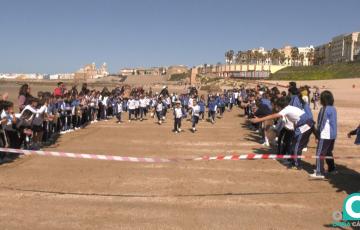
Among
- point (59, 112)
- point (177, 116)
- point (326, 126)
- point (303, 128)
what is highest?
point (326, 126)

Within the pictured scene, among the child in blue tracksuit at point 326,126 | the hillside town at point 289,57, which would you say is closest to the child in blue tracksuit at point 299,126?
the child in blue tracksuit at point 326,126

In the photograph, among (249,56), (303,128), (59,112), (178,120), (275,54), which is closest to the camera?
(303,128)

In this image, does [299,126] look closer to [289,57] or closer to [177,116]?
[177,116]

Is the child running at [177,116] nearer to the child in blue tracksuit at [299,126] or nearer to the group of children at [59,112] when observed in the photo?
the group of children at [59,112]

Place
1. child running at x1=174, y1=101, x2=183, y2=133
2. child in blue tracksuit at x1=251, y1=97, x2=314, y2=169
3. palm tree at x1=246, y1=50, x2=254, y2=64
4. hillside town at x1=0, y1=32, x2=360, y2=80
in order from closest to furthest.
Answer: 1. child in blue tracksuit at x1=251, y1=97, x2=314, y2=169
2. child running at x1=174, y1=101, x2=183, y2=133
3. hillside town at x1=0, y1=32, x2=360, y2=80
4. palm tree at x1=246, y1=50, x2=254, y2=64

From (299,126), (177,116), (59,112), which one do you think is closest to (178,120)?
(177,116)

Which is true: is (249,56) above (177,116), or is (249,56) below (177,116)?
above

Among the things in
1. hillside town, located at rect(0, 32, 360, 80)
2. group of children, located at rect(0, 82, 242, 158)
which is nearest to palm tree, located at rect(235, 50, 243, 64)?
hillside town, located at rect(0, 32, 360, 80)

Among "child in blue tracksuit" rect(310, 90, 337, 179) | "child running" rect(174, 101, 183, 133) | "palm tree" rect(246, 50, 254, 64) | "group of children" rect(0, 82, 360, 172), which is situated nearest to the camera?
"child in blue tracksuit" rect(310, 90, 337, 179)

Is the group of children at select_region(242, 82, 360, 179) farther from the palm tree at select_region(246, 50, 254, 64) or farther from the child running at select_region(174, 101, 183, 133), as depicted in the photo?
the palm tree at select_region(246, 50, 254, 64)

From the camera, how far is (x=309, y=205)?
7215 mm

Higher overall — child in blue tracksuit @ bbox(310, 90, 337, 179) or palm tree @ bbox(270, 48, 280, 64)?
palm tree @ bbox(270, 48, 280, 64)

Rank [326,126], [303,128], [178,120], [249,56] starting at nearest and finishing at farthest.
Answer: [326,126] < [303,128] < [178,120] < [249,56]

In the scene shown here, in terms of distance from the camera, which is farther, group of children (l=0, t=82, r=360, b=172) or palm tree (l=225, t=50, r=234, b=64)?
palm tree (l=225, t=50, r=234, b=64)
